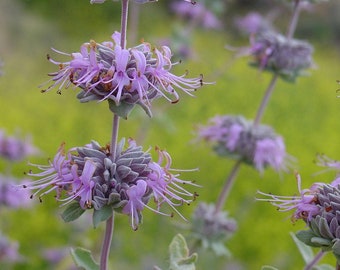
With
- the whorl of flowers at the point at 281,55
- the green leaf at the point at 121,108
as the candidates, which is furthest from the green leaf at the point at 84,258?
the whorl of flowers at the point at 281,55

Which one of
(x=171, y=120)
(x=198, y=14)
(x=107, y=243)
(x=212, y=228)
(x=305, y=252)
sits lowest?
(x=171, y=120)

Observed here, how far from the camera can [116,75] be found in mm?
1280

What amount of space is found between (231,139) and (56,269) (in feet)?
5.37

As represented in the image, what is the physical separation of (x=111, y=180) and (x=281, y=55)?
121 centimetres

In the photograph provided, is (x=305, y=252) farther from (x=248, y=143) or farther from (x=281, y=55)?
(x=281, y=55)

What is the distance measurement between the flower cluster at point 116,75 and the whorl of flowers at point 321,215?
0.36m

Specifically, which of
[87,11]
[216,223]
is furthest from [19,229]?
[87,11]

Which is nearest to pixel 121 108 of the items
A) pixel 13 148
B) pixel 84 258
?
pixel 84 258

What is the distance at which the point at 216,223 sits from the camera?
249 cm

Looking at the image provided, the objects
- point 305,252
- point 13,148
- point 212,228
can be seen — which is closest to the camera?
point 305,252

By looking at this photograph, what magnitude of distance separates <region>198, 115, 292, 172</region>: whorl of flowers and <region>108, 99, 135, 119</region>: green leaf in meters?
1.13

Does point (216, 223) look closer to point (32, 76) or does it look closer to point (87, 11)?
point (32, 76)

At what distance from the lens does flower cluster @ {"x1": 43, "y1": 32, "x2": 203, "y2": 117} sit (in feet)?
4.18

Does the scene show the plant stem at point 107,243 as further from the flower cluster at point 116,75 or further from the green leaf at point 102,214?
the flower cluster at point 116,75
